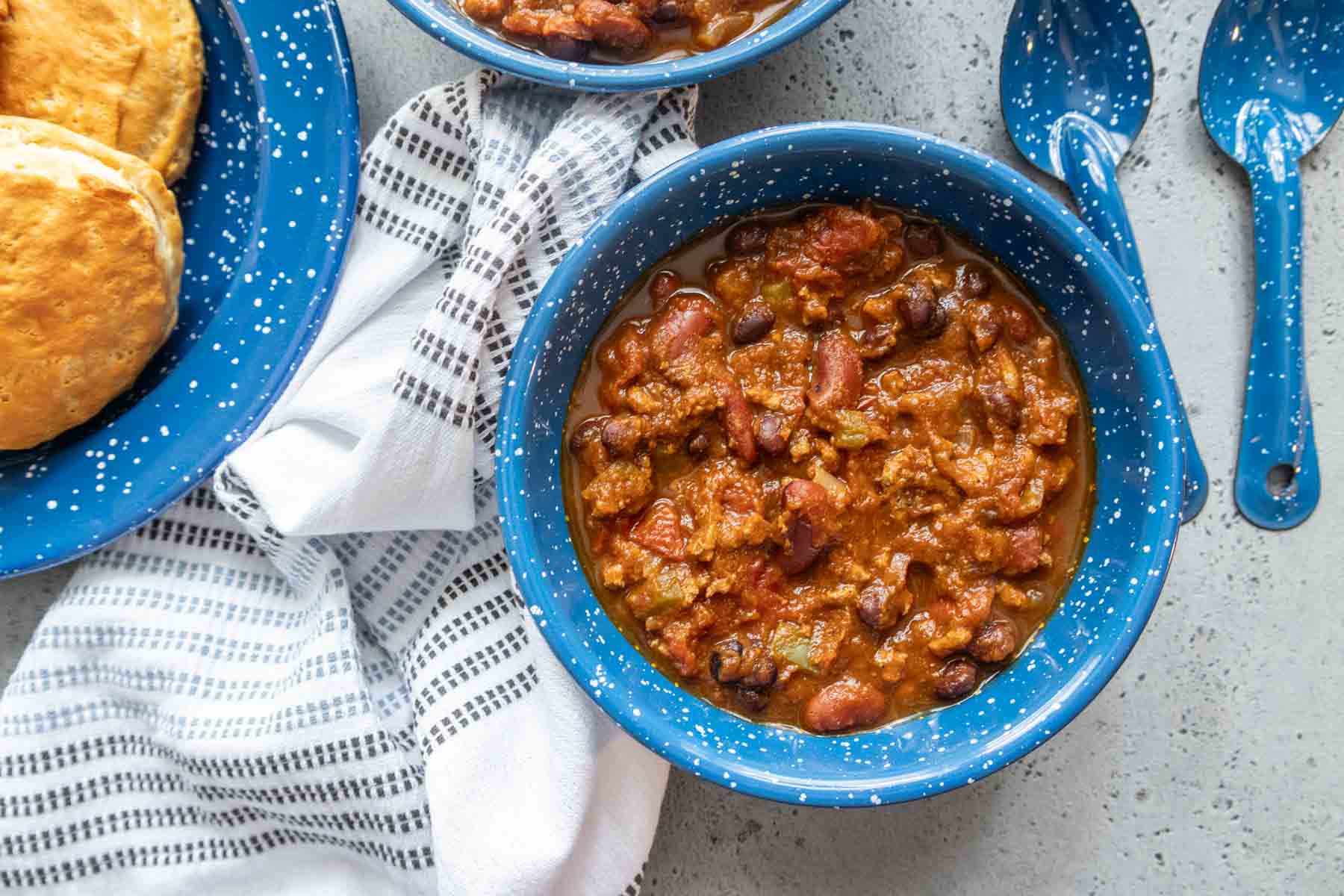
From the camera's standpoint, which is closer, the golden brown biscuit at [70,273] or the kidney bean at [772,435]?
the kidney bean at [772,435]

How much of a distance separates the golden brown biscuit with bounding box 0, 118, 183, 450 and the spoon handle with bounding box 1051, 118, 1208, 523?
86.2 inches

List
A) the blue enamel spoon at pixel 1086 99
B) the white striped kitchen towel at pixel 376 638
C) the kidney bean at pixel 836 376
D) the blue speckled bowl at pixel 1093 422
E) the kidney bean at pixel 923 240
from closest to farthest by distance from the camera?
the blue speckled bowl at pixel 1093 422
the kidney bean at pixel 836 376
the kidney bean at pixel 923 240
the white striped kitchen towel at pixel 376 638
the blue enamel spoon at pixel 1086 99

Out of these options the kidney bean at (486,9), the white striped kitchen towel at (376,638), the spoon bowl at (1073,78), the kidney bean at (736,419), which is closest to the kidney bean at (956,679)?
the kidney bean at (736,419)

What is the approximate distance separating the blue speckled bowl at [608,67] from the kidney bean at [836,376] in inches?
24.8

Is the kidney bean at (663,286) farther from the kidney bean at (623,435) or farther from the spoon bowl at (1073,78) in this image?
the spoon bowl at (1073,78)

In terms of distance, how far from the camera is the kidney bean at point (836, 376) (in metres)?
2.37

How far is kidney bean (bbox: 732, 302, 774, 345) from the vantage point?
2.40 m

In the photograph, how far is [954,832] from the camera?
286 centimetres

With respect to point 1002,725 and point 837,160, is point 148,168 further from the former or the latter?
point 1002,725

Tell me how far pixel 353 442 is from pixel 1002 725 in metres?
1.64

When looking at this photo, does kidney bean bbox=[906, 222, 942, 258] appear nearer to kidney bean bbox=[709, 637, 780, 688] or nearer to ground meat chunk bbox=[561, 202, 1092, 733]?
ground meat chunk bbox=[561, 202, 1092, 733]

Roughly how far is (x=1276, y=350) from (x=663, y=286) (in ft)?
4.95

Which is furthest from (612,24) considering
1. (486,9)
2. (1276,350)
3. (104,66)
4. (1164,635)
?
(1164,635)

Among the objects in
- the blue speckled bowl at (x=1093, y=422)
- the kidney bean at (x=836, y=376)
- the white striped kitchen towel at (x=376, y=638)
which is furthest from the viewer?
the white striped kitchen towel at (x=376, y=638)
